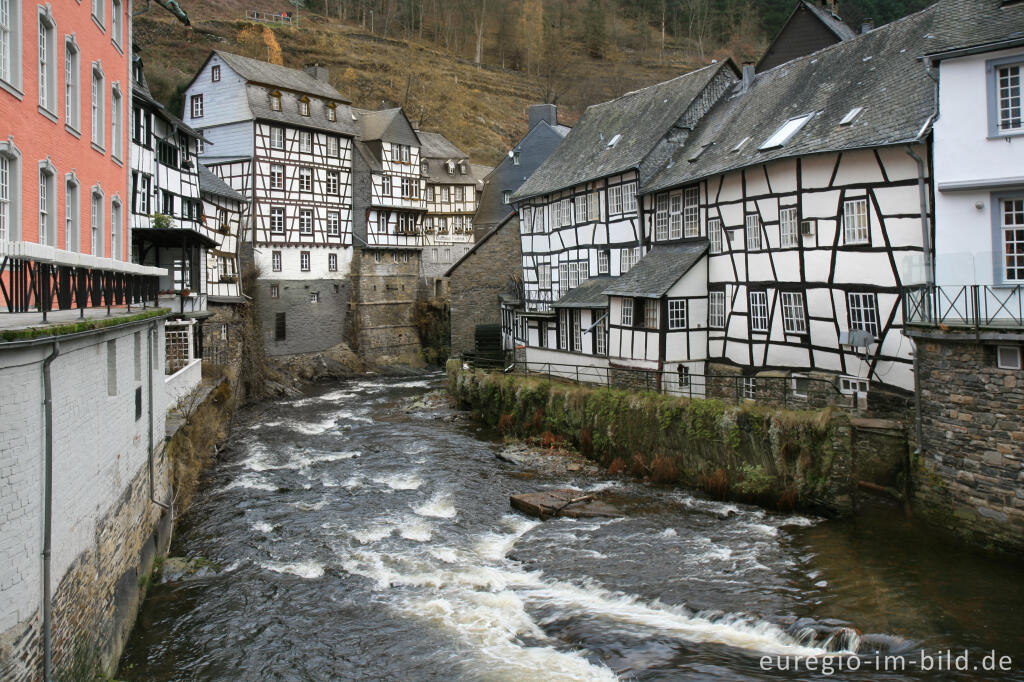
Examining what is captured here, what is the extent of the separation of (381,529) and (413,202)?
31935 millimetres

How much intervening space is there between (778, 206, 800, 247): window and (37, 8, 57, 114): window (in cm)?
1581

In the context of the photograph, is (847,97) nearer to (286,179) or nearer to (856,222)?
(856,222)

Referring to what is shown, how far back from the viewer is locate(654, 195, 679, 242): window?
2303 centimetres

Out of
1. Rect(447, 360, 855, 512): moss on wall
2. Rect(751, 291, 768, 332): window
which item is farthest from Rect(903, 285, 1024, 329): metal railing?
Rect(751, 291, 768, 332): window

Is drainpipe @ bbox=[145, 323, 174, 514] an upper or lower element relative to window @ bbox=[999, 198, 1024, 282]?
lower

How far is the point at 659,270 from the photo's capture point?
21.9 meters

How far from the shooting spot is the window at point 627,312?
2205 centimetres

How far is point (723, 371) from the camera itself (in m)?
20.3

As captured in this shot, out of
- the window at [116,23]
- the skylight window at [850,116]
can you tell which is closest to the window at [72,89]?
the window at [116,23]

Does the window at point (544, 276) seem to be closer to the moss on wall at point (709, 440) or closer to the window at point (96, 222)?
the moss on wall at point (709, 440)

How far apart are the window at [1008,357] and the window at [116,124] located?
1765cm

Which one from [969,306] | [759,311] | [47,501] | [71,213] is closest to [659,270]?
[759,311]

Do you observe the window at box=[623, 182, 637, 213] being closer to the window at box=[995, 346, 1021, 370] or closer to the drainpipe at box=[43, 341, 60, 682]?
the window at box=[995, 346, 1021, 370]

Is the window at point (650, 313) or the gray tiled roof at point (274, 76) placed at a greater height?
the gray tiled roof at point (274, 76)
